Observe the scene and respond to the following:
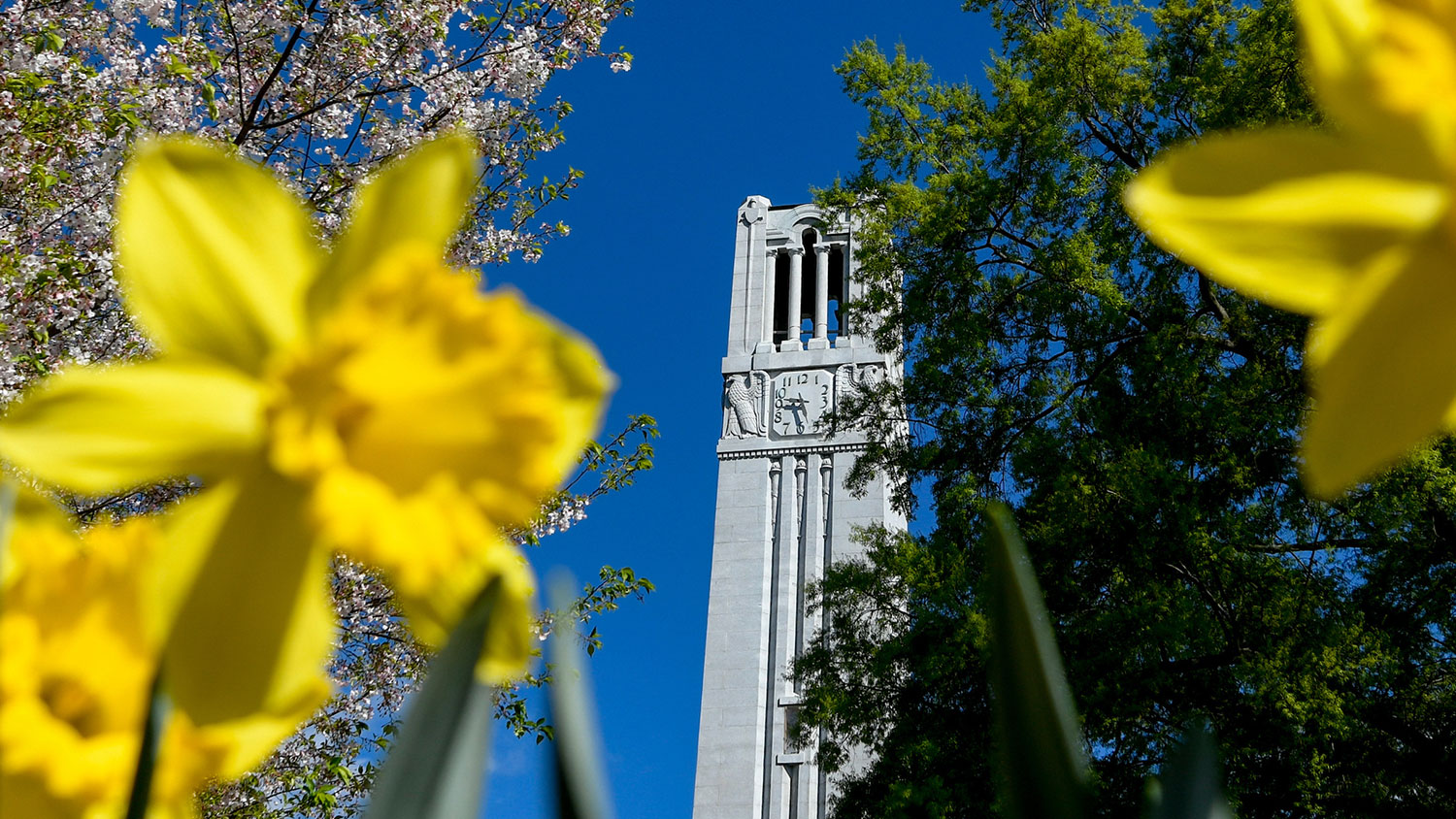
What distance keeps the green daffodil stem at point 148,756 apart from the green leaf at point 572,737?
0.15 m

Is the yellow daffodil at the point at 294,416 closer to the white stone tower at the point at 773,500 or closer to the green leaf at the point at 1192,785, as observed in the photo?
the green leaf at the point at 1192,785

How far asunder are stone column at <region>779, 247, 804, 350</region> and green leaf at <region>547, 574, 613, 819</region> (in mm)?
27226

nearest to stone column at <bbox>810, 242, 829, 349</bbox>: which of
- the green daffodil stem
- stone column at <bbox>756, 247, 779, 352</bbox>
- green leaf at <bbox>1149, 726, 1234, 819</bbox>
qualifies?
stone column at <bbox>756, 247, 779, 352</bbox>

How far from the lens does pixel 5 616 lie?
1.42 feet

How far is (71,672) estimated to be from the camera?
443mm

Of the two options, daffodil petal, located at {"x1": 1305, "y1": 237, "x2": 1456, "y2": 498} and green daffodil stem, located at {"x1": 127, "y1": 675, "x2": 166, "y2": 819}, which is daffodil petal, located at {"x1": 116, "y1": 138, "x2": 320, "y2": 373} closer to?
green daffodil stem, located at {"x1": 127, "y1": 675, "x2": 166, "y2": 819}

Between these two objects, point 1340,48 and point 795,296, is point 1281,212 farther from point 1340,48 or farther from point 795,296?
point 795,296

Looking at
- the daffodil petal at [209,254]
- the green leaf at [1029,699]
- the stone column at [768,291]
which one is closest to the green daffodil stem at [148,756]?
the daffodil petal at [209,254]

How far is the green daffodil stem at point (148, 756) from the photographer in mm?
388

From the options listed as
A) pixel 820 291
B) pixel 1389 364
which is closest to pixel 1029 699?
pixel 1389 364

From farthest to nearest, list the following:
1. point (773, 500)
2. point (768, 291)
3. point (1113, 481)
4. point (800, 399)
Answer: point (768, 291) < point (800, 399) < point (773, 500) < point (1113, 481)

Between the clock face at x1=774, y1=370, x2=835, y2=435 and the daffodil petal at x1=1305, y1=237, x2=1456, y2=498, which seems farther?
the clock face at x1=774, y1=370, x2=835, y2=435

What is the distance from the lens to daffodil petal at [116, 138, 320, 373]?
0.42 metres

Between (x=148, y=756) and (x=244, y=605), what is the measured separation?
7cm
